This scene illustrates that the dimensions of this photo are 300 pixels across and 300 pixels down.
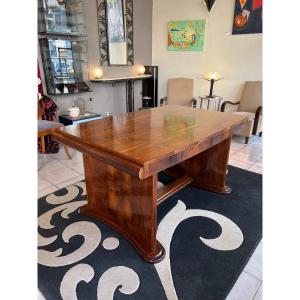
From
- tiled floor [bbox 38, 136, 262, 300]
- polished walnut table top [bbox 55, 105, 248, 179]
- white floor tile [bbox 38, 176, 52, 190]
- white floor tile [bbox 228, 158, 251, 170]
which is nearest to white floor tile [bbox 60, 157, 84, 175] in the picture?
tiled floor [bbox 38, 136, 262, 300]

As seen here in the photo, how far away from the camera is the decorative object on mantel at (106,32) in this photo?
13.5 ft

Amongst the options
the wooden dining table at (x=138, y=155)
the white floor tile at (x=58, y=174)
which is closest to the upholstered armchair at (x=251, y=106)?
the wooden dining table at (x=138, y=155)

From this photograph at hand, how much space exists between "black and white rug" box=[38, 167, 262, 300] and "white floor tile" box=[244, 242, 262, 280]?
34mm

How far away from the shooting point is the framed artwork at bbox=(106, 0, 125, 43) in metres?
4.18

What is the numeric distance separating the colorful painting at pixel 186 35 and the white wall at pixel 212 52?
0.08 meters

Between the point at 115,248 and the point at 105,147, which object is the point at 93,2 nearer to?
the point at 105,147

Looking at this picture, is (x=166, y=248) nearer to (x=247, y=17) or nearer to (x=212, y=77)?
(x=212, y=77)

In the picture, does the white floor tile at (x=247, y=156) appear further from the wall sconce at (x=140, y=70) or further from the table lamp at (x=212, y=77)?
the wall sconce at (x=140, y=70)

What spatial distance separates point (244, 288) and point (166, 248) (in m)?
0.53

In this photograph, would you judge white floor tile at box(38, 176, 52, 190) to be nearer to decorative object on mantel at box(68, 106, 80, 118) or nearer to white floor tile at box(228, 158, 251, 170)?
decorative object on mantel at box(68, 106, 80, 118)

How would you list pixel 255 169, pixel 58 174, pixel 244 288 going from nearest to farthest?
pixel 244 288
pixel 58 174
pixel 255 169

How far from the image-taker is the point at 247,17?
3.90m

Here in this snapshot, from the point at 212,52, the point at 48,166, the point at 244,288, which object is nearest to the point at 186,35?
the point at 212,52
